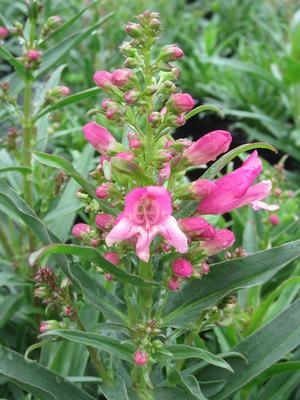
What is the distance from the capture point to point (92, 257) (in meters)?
1.21

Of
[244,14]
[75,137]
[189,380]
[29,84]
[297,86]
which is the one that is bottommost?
[189,380]

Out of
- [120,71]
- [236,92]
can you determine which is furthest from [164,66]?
[236,92]

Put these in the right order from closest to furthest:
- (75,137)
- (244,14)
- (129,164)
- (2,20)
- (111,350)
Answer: (129,164) < (111,350) < (2,20) < (75,137) < (244,14)

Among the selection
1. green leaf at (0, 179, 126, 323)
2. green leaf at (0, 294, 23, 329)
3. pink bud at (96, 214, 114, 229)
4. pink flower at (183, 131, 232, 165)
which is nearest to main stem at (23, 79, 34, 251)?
green leaf at (0, 294, 23, 329)

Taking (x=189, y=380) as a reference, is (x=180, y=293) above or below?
above

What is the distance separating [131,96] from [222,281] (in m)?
0.46

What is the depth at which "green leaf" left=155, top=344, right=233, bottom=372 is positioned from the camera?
4.15 feet

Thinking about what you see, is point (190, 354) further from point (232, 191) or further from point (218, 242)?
point (232, 191)

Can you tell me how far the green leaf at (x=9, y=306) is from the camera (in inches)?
78.0

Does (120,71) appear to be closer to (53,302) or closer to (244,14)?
(53,302)

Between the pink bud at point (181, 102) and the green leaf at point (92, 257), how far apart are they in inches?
13.1

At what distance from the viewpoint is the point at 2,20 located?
1.98m

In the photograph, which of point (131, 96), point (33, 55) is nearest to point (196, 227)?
point (131, 96)

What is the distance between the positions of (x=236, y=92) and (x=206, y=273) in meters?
3.25
